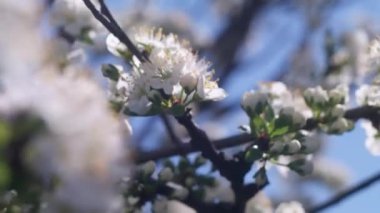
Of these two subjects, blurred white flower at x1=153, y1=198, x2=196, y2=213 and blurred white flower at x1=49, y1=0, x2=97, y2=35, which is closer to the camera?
blurred white flower at x1=153, y1=198, x2=196, y2=213

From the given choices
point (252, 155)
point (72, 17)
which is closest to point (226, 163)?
point (252, 155)

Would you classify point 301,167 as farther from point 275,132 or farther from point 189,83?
point 189,83

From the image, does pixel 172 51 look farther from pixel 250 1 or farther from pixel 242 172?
pixel 250 1

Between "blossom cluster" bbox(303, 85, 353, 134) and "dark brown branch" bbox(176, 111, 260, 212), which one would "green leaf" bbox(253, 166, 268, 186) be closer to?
"dark brown branch" bbox(176, 111, 260, 212)

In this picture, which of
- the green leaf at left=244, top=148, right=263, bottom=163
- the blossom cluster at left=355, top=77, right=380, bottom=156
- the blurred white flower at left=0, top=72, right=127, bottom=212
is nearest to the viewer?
the blurred white flower at left=0, top=72, right=127, bottom=212

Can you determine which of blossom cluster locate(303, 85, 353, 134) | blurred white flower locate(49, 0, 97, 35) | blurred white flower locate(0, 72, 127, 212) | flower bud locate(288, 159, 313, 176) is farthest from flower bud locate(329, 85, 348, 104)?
blurred white flower locate(0, 72, 127, 212)

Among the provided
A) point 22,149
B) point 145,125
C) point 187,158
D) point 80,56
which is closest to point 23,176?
point 22,149
